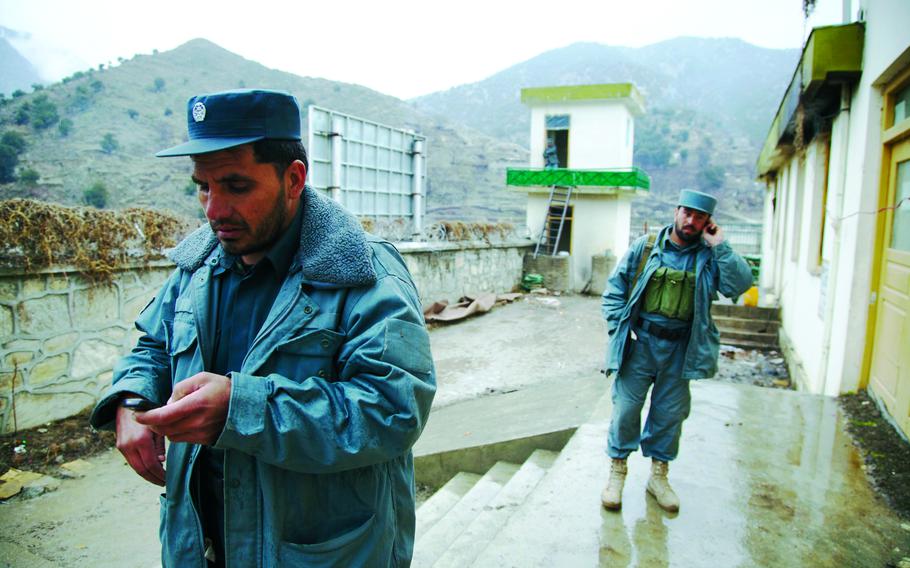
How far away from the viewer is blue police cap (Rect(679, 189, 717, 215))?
121 inches

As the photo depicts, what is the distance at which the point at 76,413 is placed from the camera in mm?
4559

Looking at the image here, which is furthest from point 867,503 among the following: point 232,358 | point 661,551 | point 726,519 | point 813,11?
point 813,11

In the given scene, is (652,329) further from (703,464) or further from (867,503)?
(867,503)

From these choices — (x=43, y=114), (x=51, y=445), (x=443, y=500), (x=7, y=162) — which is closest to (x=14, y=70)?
(x=43, y=114)

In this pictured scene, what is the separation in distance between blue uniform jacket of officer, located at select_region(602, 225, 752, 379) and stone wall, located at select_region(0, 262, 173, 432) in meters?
4.33

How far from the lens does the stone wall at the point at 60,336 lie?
411cm

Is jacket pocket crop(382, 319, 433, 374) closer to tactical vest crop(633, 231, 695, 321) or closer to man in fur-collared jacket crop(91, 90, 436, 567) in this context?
man in fur-collared jacket crop(91, 90, 436, 567)

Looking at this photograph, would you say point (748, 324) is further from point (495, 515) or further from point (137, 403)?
point (137, 403)

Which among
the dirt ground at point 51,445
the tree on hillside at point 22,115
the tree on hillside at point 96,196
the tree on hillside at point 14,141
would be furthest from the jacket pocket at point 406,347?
the tree on hillside at point 22,115

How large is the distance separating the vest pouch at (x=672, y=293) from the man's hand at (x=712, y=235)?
0.77 feet

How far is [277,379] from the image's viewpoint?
1102mm

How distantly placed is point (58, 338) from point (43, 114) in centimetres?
5160

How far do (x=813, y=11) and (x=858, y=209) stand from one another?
332 cm

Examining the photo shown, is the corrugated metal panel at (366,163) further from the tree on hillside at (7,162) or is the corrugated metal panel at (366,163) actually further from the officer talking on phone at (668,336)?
the tree on hillside at (7,162)
